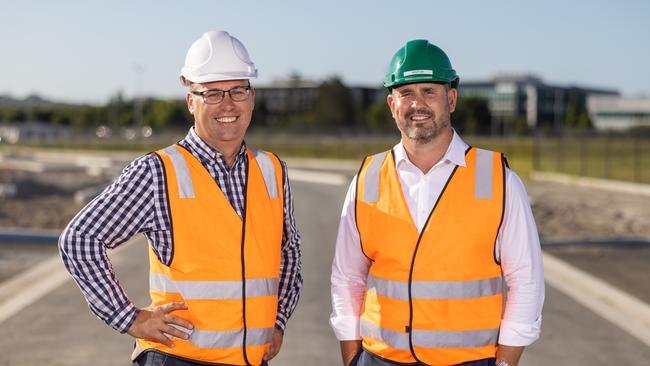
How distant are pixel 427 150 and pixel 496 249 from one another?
0.54 m

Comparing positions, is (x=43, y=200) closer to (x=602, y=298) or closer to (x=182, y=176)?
(x=602, y=298)

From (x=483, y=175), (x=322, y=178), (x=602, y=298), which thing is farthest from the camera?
(x=322, y=178)

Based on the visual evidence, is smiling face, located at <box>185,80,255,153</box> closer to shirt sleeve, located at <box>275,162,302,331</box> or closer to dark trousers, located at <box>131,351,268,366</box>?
shirt sleeve, located at <box>275,162,302,331</box>

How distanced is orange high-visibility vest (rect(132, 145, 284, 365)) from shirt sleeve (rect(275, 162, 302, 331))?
26cm

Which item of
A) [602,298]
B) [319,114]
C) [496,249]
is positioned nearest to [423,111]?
[496,249]

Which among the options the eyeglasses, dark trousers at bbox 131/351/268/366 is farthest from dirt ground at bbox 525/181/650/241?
dark trousers at bbox 131/351/268/366

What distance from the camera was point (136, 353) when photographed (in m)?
3.71

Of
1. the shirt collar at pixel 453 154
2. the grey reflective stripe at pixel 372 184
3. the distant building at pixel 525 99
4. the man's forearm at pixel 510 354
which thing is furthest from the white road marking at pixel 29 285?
the distant building at pixel 525 99

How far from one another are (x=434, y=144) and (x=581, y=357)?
4917 mm

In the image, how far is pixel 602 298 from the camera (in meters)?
10.7

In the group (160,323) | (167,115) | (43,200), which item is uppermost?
(160,323)

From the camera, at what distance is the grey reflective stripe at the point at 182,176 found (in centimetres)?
353

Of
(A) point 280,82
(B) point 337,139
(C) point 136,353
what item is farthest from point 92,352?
(A) point 280,82

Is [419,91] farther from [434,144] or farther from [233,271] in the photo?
[233,271]
